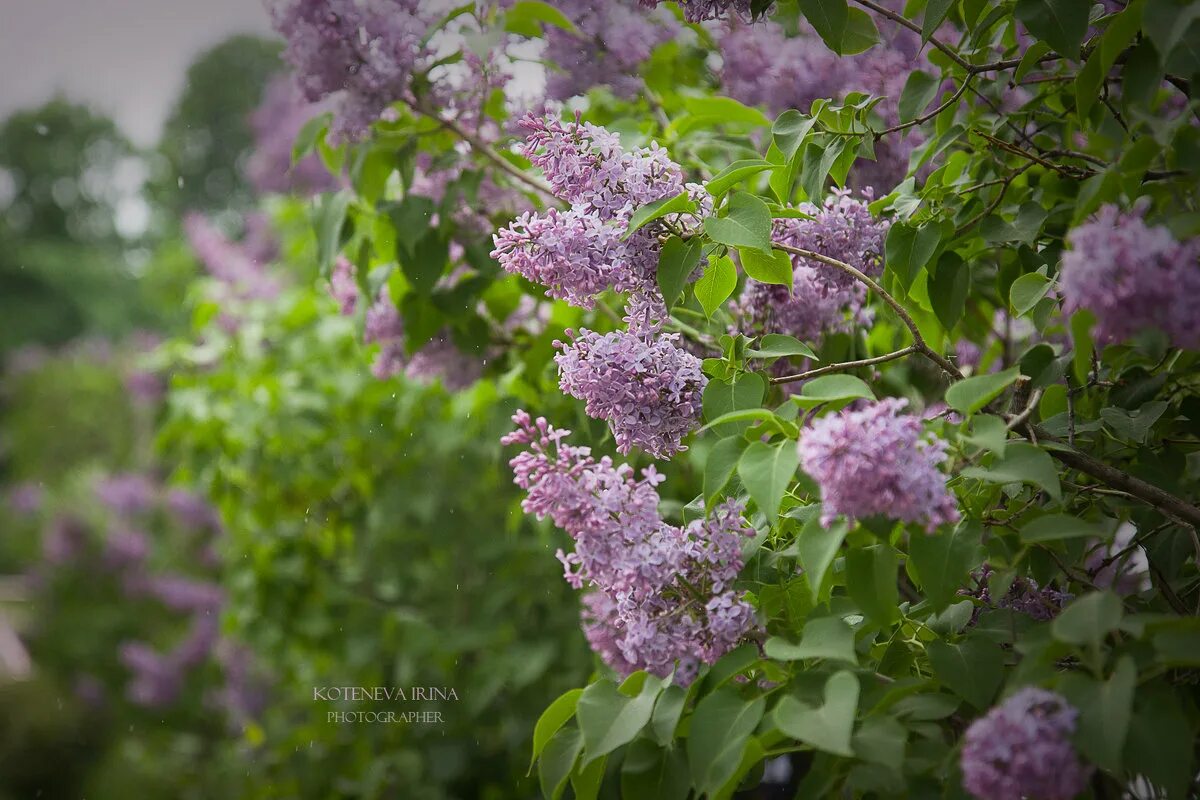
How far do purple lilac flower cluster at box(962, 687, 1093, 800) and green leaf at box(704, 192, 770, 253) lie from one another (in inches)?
9.6

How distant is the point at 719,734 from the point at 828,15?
1.26 ft

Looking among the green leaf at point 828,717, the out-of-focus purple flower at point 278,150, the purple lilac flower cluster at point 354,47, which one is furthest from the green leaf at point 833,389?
the out-of-focus purple flower at point 278,150

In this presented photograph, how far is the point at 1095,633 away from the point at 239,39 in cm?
351

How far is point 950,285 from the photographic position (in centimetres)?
65

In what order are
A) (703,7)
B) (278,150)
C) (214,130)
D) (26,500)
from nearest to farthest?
(703,7) → (278,150) → (26,500) → (214,130)

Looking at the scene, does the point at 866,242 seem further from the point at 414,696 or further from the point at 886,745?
the point at 414,696

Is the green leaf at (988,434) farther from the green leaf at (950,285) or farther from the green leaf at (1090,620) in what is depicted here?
the green leaf at (950,285)

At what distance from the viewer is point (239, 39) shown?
133 inches

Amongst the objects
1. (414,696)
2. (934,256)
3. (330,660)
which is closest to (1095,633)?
(934,256)

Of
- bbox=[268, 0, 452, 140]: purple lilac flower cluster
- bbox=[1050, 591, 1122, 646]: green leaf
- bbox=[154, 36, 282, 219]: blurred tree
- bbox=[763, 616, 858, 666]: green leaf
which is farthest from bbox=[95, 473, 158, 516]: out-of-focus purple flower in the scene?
bbox=[1050, 591, 1122, 646]: green leaf

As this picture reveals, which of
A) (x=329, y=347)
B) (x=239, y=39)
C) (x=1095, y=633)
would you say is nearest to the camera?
(x=1095, y=633)

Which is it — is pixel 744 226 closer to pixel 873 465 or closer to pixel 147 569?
pixel 873 465

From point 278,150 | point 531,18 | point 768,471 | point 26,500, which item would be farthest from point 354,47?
point 26,500

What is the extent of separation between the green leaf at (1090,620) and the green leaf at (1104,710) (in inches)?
A: 0.6
